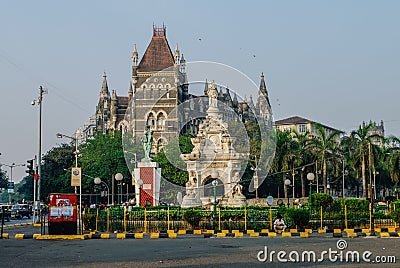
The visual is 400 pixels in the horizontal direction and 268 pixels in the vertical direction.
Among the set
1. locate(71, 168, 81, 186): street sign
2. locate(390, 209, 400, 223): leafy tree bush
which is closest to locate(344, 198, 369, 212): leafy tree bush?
locate(390, 209, 400, 223): leafy tree bush

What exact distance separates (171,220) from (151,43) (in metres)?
81.5

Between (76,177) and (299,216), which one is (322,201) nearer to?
(299,216)

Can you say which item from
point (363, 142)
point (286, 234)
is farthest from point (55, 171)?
point (286, 234)

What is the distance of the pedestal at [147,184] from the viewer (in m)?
47.6

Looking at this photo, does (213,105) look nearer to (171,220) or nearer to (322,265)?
(171,220)

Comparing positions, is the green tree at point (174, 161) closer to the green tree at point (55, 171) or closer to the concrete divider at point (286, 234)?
the green tree at point (55, 171)

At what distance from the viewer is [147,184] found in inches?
1874

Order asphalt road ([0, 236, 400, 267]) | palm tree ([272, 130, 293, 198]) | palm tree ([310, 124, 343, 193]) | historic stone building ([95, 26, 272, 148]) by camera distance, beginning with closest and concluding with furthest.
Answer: asphalt road ([0, 236, 400, 267]) < palm tree ([310, 124, 343, 193]) < palm tree ([272, 130, 293, 198]) < historic stone building ([95, 26, 272, 148])

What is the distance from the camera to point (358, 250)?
1786cm

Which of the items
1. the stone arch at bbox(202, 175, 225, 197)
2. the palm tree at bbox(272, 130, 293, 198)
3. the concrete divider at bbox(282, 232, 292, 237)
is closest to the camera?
the concrete divider at bbox(282, 232, 292, 237)

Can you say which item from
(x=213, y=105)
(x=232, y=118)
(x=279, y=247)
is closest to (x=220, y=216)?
(x=279, y=247)

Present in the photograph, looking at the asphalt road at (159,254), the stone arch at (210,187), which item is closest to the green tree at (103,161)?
the stone arch at (210,187)

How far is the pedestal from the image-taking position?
156ft

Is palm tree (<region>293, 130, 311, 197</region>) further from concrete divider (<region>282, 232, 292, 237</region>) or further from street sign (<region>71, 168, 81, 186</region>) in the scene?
concrete divider (<region>282, 232, 292, 237</region>)
